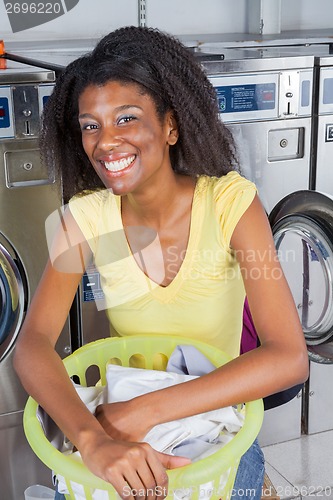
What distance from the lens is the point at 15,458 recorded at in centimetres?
232

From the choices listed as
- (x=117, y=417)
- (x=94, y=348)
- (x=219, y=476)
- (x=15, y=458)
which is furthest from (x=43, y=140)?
(x=15, y=458)

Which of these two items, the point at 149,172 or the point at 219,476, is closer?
the point at 219,476

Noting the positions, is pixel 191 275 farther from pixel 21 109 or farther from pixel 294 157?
pixel 294 157

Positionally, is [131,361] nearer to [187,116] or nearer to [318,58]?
[187,116]

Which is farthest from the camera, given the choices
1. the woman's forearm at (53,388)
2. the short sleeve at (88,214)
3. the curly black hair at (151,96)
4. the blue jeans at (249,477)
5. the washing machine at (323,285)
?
the washing machine at (323,285)

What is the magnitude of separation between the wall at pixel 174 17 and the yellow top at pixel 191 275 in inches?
63.7

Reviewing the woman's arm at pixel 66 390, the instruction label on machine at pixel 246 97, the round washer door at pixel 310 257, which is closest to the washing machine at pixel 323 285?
the round washer door at pixel 310 257

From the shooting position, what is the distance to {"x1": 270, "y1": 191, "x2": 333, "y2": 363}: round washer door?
2535 mm

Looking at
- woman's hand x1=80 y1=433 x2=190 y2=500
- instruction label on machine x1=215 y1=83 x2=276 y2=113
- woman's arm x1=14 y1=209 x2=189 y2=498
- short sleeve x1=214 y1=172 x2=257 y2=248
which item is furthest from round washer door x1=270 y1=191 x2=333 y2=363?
woman's hand x1=80 y1=433 x2=190 y2=500

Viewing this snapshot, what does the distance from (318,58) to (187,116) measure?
1058 mm

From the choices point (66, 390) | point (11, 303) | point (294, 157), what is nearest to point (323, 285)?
point (294, 157)

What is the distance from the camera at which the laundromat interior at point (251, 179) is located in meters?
2.15

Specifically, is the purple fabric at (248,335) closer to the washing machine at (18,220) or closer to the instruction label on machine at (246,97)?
the washing machine at (18,220)

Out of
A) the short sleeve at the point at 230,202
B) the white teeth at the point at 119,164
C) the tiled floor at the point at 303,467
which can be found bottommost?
the tiled floor at the point at 303,467
